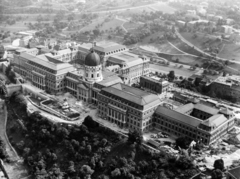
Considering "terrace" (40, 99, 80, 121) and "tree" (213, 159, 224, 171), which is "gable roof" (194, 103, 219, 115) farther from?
"terrace" (40, 99, 80, 121)

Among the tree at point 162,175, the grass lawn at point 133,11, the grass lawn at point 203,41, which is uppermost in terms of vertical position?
the grass lawn at point 133,11

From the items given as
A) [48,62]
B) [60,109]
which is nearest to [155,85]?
[60,109]

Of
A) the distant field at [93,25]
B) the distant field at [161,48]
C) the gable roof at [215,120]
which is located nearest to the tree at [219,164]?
the gable roof at [215,120]

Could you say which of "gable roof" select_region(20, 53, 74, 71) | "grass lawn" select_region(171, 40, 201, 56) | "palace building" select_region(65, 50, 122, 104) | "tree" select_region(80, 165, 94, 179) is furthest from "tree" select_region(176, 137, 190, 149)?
"grass lawn" select_region(171, 40, 201, 56)

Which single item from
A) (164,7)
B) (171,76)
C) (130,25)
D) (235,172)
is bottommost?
(235,172)

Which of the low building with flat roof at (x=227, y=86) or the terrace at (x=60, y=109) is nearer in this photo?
the terrace at (x=60, y=109)

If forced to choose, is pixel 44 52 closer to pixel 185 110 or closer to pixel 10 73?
pixel 10 73

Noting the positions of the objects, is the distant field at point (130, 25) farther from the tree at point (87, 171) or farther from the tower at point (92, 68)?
the tree at point (87, 171)

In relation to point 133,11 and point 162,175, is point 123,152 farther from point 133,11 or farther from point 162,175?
point 133,11

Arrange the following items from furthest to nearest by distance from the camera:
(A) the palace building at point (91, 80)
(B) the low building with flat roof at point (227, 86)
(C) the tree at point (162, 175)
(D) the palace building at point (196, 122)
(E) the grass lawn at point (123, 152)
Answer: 1. (B) the low building with flat roof at point (227, 86)
2. (A) the palace building at point (91, 80)
3. (D) the palace building at point (196, 122)
4. (E) the grass lawn at point (123, 152)
5. (C) the tree at point (162, 175)
